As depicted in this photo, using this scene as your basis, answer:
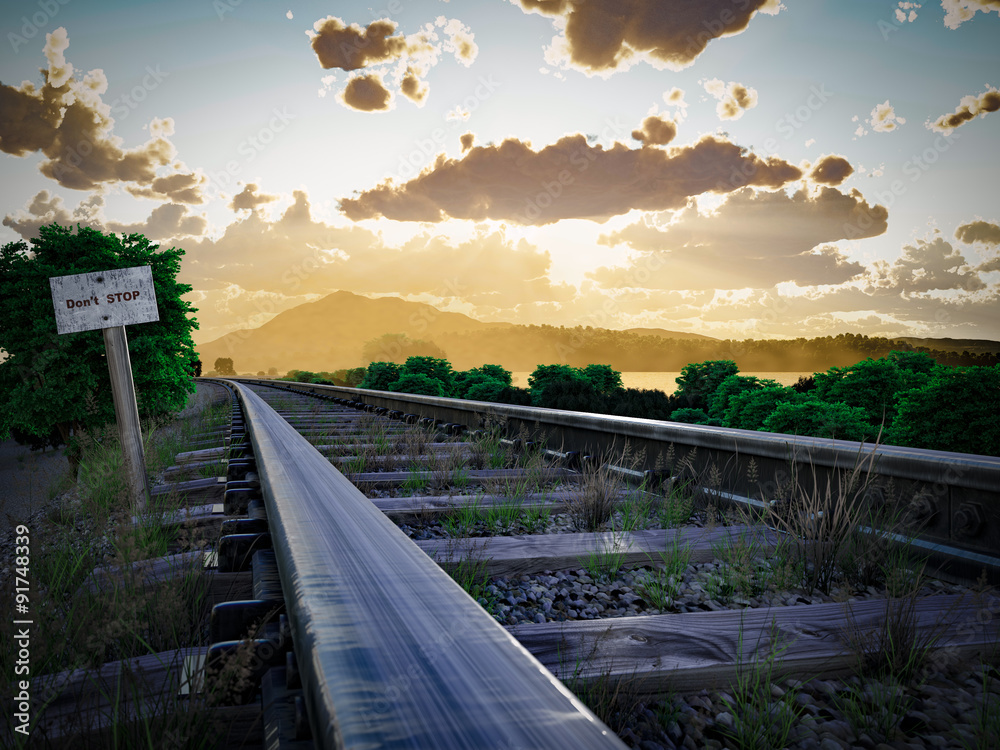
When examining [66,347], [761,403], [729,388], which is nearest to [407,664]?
[761,403]

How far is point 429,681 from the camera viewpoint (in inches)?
32.8

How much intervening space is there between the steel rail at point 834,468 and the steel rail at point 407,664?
1861 mm

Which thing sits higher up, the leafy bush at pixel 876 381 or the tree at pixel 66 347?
the tree at pixel 66 347

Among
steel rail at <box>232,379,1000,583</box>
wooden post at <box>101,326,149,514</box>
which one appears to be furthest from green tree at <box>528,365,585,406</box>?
wooden post at <box>101,326,149,514</box>

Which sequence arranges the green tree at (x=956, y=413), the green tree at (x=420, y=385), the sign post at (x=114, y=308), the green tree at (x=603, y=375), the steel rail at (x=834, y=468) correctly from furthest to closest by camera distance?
1. the green tree at (x=420, y=385)
2. the green tree at (x=603, y=375)
3. the green tree at (x=956, y=413)
4. the sign post at (x=114, y=308)
5. the steel rail at (x=834, y=468)

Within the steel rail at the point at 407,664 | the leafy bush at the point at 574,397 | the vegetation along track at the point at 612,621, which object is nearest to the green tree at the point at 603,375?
the leafy bush at the point at 574,397

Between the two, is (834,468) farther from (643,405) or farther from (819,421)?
(643,405)

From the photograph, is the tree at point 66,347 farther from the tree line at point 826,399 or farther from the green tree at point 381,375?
the green tree at point 381,375

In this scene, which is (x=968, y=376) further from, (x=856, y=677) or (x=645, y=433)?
(x=856, y=677)

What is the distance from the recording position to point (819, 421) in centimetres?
575

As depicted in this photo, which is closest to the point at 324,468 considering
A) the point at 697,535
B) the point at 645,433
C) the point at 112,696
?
the point at 112,696

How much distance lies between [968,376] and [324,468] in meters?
5.89

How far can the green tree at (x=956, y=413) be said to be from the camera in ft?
17.1

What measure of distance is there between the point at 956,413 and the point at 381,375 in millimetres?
19651
